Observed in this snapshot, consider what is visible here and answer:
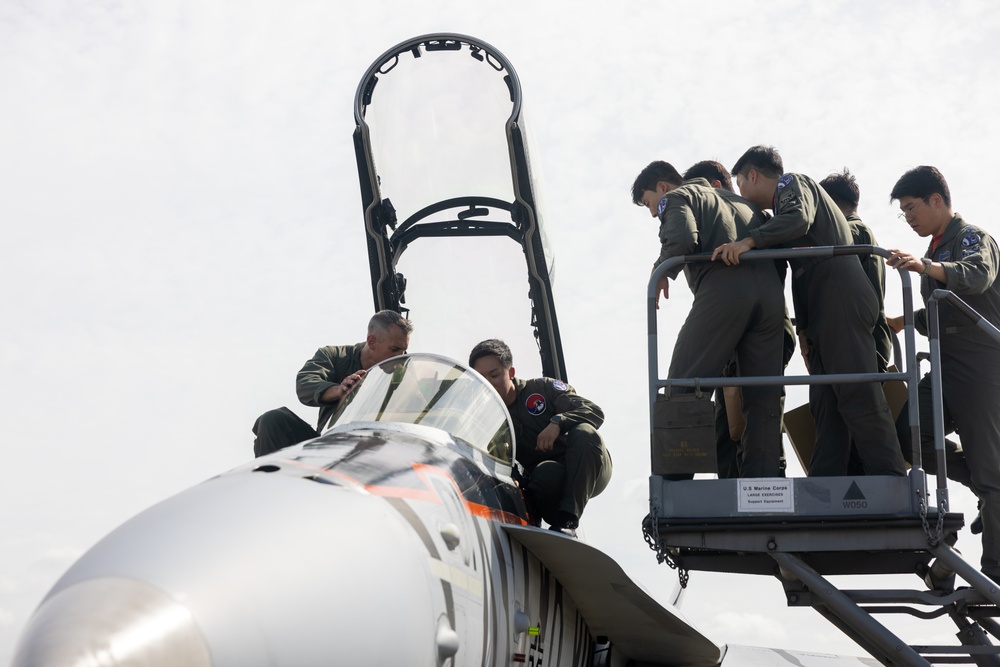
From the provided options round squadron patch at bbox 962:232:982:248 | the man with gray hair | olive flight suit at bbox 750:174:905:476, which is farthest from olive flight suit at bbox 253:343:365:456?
round squadron patch at bbox 962:232:982:248

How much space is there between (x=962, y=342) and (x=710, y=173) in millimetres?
1873

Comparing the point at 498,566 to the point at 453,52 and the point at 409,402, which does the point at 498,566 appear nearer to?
the point at 409,402

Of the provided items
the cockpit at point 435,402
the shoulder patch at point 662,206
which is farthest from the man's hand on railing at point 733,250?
the cockpit at point 435,402

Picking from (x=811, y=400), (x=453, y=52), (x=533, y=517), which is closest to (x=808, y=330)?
(x=811, y=400)

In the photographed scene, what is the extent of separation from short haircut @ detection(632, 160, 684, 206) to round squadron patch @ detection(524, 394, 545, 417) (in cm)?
154

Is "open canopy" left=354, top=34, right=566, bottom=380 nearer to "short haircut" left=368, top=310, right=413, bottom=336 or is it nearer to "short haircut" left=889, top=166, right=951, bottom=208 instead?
"short haircut" left=368, top=310, right=413, bottom=336

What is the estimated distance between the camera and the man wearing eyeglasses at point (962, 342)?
5832 mm

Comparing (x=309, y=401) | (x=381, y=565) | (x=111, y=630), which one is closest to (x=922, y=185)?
(x=309, y=401)

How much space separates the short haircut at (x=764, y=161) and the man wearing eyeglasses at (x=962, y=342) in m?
0.75

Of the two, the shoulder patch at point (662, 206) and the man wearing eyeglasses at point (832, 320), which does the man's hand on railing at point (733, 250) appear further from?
the shoulder patch at point (662, 206)

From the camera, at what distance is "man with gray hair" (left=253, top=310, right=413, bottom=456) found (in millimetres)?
5770

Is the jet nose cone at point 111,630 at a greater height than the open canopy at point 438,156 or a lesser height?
lesser

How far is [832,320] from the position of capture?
593 centimetres

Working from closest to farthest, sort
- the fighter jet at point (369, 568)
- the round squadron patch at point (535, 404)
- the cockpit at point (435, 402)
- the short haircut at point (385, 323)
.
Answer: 1. the fighter jet at point (369, 568)
2. the cockpit at point (435, 402)
3. the round squadron patch at point (535, 404)
4. the short haircut at point (385, 323)
